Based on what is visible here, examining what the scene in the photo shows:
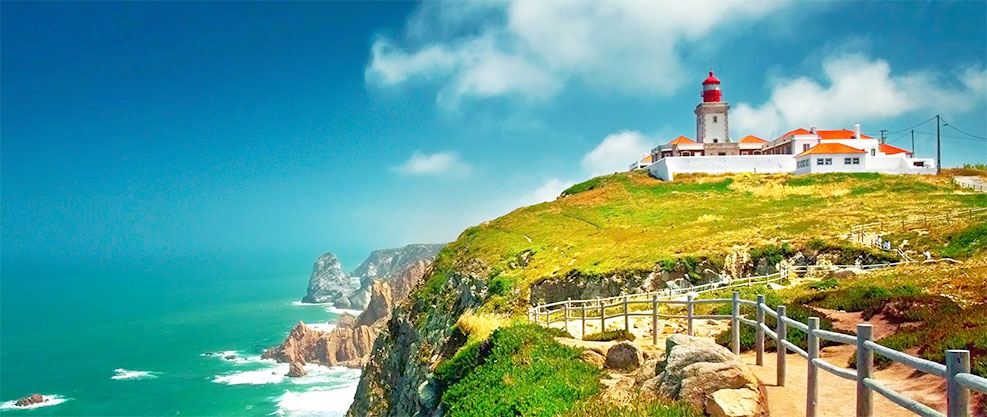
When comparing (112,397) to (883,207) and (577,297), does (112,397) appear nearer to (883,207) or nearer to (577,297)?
(577,297)

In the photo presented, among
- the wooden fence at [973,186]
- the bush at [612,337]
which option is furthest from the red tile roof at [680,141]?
the bush at [612,337]

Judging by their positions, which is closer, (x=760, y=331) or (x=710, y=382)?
(x=710, y=382)

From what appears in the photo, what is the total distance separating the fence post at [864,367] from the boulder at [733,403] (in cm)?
140

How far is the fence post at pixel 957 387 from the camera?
16.9ft

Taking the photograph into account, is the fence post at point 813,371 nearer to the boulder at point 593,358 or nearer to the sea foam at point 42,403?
the boulder at point 593,358

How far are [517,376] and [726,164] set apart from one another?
7530 cm

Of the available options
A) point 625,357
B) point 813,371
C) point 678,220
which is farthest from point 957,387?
point 678,220

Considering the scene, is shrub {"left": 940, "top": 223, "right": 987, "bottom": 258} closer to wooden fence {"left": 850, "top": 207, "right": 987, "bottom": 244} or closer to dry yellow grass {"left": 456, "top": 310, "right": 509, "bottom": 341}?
wooden fence {"left": 850, "top": 207, "right": 987, "bottom": 244}

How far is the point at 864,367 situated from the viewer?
682 cm

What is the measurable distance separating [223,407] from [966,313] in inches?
2917

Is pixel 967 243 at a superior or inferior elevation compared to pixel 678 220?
inferior

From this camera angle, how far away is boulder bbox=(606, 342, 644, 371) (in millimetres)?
12805

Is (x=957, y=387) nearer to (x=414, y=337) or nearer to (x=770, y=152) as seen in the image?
(x=414, y=337)

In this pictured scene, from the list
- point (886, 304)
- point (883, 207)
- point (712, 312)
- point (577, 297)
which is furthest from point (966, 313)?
point (883, 207)
